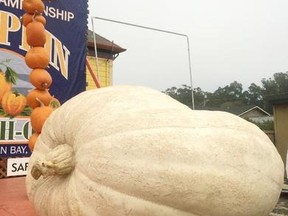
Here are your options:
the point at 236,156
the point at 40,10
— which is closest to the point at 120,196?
the point at 236,156

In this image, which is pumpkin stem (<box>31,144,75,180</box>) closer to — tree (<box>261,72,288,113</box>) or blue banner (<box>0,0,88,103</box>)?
blue banner (<box>0,0,88,103</box>)

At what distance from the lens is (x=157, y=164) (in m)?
1.31

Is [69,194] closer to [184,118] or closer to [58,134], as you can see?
[58,134]

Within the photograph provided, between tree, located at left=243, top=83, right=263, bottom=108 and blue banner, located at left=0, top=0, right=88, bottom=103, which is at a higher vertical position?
tree, located at left=243, top=83, right=263, bottom=108

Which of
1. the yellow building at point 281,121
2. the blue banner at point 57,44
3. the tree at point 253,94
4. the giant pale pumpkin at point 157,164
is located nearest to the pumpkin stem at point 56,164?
the giant pale pumpkin at point 157,164

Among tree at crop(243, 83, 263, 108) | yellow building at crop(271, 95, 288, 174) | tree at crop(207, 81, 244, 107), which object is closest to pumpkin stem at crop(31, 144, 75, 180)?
yellow building at crop(271, 95, 288, 174)

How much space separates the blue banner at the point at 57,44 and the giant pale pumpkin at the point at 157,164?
3.29 metres

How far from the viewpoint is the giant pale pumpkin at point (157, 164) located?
4.30 ft

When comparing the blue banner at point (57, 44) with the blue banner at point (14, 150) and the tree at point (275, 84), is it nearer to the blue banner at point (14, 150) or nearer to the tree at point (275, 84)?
the blue banner at point (14, 150)

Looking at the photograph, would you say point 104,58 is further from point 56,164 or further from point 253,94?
point 253,94

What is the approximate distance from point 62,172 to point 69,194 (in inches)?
4.0

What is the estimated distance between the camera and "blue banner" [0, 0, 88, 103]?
14.9ft

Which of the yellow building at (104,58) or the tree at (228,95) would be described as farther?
the tree at (228,95)

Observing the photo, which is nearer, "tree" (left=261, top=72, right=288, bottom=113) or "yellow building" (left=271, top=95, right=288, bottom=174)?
"yellow building" (left=271, top=95, right=288, bottom=174)
